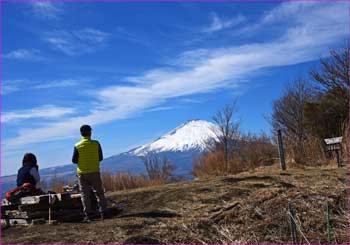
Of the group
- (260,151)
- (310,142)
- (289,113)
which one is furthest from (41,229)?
(289,113)

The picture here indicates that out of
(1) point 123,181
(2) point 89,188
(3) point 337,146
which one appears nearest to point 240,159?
(1) point 123,181

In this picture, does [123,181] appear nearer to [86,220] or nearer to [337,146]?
[337,146]

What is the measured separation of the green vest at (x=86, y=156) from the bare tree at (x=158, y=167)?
32.0ft

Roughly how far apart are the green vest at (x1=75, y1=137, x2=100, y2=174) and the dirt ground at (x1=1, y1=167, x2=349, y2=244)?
1.07 metres

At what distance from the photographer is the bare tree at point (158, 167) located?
19.7m

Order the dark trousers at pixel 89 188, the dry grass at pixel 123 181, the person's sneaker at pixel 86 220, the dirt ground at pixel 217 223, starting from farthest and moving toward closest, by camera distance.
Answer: the dry grass at pixel 123 181 < the dark trousers at pixel 89 188 < the person's sneaker at pixel 86 220 < the dirt ground at pixel 217 223

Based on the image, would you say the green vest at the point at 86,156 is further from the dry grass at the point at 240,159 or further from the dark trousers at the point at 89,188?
the dry grass at the point at 240,159

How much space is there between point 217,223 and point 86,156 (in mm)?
3473

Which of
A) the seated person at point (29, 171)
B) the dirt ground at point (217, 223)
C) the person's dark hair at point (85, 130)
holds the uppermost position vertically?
the person's dark hair at point (85, 130)

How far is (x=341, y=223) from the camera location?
6312mm

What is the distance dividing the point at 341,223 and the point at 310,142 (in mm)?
10916

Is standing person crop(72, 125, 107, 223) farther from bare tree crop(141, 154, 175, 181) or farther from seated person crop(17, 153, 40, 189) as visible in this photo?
bare tree crop(141, 154, 175, 181)

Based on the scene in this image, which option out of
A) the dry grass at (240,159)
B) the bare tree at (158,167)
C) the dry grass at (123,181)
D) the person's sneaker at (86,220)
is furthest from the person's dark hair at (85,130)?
the bare tree at (158,167)

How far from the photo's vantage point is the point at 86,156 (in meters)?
9.38
